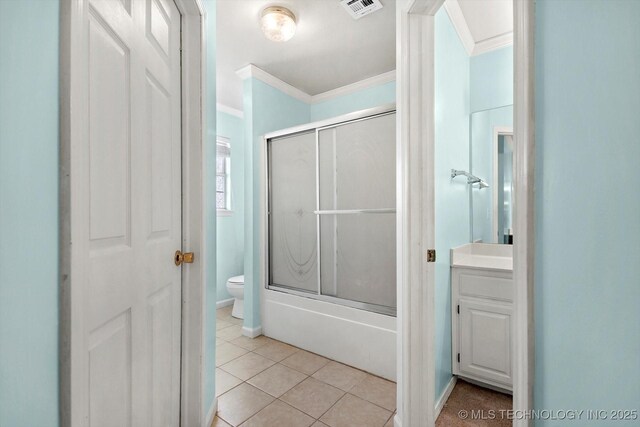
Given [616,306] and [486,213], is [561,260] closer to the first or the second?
[616,306]

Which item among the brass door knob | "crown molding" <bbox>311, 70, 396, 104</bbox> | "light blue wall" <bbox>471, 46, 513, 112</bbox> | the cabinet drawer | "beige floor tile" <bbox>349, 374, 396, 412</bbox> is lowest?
"beige floor tile" <bbox>349, 374, 396, 412</bbox>

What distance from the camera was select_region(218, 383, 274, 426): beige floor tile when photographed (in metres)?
1.70

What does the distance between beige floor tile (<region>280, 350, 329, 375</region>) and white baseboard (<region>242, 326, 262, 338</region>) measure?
53 cm

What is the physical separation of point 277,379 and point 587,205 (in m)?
2.10

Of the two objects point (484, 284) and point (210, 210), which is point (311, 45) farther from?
point (484, 284)

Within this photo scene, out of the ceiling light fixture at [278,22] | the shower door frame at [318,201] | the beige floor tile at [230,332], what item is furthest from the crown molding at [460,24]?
the beige floor tile at [230,332]

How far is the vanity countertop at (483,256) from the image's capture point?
199 centimetres

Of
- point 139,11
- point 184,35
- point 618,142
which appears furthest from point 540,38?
point 184,35

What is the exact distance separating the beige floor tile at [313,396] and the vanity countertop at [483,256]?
119 cm

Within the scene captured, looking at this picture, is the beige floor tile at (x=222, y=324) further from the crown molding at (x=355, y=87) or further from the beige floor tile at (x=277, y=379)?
the crown molding at (x=355, y=87)

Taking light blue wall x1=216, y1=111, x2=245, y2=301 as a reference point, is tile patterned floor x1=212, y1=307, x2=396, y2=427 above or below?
below

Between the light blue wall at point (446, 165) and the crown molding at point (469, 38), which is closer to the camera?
the light blue wall at point (446, 165)

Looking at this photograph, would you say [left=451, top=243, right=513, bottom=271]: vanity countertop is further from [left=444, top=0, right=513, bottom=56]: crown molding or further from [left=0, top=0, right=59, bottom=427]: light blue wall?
[left=0, top=0, right=59, bottom=427]: light blue wall

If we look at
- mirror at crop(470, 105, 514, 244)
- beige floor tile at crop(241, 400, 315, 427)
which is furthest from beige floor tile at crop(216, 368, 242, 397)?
mirror at crop(470, 105, 514, 244)
